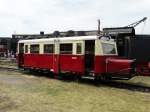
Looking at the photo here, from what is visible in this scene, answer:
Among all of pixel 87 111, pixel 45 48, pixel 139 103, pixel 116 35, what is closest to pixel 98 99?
pixel 139 103

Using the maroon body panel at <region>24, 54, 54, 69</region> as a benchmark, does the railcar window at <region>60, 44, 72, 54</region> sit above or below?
above

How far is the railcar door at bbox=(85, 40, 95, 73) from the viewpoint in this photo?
20281mm

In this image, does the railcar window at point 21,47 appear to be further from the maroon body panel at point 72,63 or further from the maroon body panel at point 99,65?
the maroon body panel at point 99,65

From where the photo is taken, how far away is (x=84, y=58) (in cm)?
2050

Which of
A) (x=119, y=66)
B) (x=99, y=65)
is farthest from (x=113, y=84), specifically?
(x=99, y=65)

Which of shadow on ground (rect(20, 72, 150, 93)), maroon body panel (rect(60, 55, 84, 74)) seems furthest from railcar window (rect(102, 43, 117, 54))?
shadow on ground (rect(20, 72, 150, 93))

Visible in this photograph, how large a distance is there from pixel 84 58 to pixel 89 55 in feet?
1.07

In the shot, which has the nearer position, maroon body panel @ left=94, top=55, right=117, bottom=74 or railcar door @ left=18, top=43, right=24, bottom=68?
maroon body panel @ left=94, top=55, right=117, bottom=74

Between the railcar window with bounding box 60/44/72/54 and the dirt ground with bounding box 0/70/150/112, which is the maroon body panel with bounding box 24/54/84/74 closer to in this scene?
the railcar window with bounding box 60/44/72/54

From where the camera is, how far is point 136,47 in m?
28.5

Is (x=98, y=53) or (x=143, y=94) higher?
(x=98, y=53)

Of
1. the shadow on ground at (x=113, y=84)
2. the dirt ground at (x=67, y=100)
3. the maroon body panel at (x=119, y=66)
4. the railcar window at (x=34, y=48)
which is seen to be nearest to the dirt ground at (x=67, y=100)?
the dirt ground at (x=67, y=100)

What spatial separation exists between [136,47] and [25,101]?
16.6 metres

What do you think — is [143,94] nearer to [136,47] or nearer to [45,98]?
[45,98]
